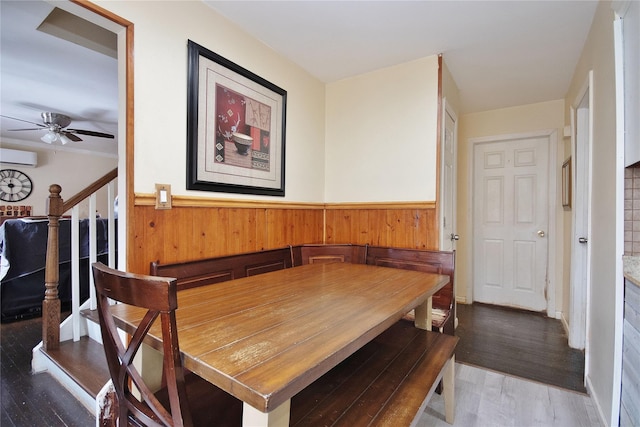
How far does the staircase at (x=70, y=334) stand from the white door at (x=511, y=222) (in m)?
3.77

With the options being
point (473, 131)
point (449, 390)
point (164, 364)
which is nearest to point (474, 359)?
point (449, 390)

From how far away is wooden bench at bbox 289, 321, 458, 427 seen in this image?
3.25 feet

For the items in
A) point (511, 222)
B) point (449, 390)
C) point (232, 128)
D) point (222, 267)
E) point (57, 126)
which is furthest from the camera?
point (57, 126)

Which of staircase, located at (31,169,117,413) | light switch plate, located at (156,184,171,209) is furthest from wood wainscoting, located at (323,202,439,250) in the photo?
staircase, located at (31,169,117,413)

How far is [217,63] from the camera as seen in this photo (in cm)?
191

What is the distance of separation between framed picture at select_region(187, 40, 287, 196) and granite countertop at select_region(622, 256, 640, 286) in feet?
6.68

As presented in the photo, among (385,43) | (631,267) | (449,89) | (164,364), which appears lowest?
(164,364)

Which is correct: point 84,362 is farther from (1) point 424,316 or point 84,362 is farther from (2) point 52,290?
(1) point 424,316

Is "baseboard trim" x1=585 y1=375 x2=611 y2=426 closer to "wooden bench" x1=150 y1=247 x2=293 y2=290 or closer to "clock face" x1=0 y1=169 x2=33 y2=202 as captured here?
"wooden bench" x1=150 y1=247 x2=293 y2=290

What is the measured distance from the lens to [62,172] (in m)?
5.91

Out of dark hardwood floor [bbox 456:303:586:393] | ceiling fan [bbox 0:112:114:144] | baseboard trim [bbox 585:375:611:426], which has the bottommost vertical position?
dark hardwood floor [bbox 456:303:586:393]

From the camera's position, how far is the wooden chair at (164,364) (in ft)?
2.33

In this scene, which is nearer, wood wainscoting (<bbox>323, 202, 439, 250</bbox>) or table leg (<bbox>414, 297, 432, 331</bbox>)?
table leg (<bbox>414, 297, 432, 331</bbox>)

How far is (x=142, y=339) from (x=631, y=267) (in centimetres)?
187
